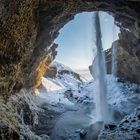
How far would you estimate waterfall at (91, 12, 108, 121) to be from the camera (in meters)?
29.4

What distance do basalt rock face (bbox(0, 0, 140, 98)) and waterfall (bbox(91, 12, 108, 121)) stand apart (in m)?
10.0

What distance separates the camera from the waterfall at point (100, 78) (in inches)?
1159

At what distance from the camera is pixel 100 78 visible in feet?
123

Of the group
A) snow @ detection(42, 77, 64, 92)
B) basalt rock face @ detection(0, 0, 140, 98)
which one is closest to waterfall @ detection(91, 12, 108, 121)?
snow @ detection(42, 77, 64, 92)

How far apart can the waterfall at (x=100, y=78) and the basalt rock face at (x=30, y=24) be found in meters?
10.0

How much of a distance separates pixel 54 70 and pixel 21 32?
32.6 m

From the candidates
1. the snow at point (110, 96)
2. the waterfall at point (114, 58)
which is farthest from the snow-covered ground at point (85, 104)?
the waterfall at point (114, 58)

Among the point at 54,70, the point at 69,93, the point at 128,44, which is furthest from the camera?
the point at 54,70

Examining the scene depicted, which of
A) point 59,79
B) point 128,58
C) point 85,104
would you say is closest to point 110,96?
point 85,104

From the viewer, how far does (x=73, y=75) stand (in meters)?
59.2

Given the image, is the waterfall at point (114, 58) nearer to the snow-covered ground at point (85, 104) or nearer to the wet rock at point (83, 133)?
the snow-covered ground at point (85, 104)

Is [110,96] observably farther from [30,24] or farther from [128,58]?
[30,24]

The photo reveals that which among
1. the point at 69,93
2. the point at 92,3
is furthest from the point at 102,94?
the point at 92,3

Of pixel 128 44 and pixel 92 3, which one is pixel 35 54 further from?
pixel 128 44
